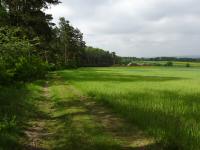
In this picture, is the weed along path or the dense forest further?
the dense forest

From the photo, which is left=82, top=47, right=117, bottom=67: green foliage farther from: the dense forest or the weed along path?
the weed along path

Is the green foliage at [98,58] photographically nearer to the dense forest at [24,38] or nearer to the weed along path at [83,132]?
the dense forest at [24,38]

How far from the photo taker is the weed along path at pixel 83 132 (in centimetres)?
885

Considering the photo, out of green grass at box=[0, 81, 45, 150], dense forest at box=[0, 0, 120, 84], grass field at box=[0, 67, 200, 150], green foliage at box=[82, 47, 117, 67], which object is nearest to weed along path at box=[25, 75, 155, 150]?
grass field at box=[0, 67, 200, 150]

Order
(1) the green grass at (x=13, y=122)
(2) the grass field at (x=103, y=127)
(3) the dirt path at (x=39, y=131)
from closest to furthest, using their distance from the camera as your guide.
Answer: (2) the grass field at (x=103, y=127)
(1) the green grass at (x=13, y=122)
(3) the dirt path at (x=39, y=131)

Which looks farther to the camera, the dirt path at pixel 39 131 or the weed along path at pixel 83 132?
the dirt path at pixel 39 131

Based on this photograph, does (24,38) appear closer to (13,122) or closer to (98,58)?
(13,122)

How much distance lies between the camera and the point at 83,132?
1031 cm

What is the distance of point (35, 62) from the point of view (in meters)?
36.8

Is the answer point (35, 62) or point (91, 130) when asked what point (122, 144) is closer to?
point (91, 130)

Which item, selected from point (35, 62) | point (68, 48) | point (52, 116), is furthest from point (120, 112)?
point (68, 48)

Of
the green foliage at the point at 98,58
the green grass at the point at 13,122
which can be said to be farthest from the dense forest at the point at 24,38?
the green foliage at the point at 98,58

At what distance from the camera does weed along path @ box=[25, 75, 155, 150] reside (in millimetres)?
8852

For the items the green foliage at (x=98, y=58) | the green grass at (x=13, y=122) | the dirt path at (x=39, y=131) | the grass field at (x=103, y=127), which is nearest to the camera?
the grass field at (x=103, y=127)
